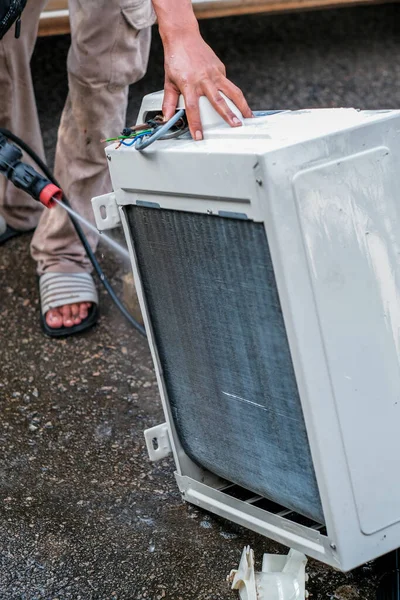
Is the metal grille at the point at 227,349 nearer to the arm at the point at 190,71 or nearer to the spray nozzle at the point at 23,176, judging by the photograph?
the arm at the point at 190,71

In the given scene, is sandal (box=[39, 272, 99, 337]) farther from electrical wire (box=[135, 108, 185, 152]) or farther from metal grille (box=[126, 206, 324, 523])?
electrical wire (box=[135, 108, 185, 152])

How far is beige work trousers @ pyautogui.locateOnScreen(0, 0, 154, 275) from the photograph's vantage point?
6.46ft

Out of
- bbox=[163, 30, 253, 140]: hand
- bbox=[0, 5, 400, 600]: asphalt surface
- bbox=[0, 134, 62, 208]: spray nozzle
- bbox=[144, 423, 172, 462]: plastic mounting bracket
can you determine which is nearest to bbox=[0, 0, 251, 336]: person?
bbox=[0, 5, 400, 600]: asphalt surface

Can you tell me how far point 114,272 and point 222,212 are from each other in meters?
1.40

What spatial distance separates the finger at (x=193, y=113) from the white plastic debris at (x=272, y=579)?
2.07 feet

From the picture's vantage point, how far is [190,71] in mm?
1277

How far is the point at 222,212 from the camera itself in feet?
3.70

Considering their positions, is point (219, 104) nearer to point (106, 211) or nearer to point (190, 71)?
point (190, 71)

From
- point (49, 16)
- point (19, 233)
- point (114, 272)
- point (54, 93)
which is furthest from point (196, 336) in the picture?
point (54, 93)

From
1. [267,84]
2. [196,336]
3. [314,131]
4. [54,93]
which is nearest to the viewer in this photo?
[314,131]

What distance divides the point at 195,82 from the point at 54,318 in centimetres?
111

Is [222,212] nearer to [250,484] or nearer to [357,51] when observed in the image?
[250,484]

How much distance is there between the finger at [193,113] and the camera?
121 centimetres

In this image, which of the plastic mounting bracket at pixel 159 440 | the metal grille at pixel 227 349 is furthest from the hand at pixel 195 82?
the plastic mounting bracket at pixel 159 440
